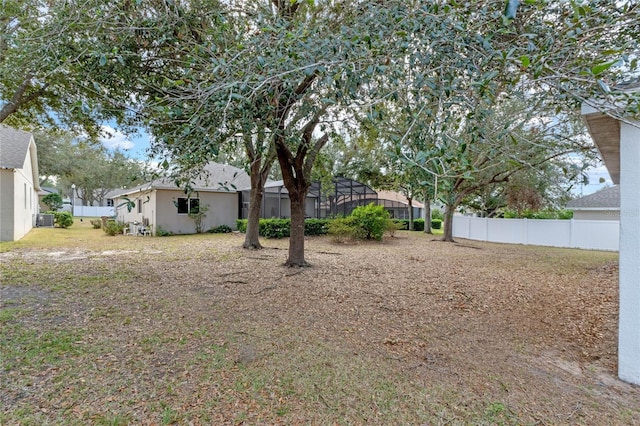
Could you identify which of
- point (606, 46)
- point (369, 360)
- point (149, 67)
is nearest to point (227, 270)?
point (149, 67)

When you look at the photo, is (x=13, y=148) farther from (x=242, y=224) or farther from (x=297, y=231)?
(x=297, y=231)

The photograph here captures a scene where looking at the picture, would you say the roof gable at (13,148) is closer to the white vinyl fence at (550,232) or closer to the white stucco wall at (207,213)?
the white stucco wall at (207,213)

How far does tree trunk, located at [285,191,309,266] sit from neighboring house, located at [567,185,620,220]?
15397 millimetres

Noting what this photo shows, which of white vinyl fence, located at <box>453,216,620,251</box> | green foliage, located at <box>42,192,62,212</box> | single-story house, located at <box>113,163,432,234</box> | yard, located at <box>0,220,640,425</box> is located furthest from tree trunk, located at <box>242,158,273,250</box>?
green foliage, located at <box>42,192,62,212</box>

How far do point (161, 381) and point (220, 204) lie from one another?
15.0 meters

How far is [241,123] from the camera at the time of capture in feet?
11.3

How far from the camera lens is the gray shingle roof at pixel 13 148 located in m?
10.9

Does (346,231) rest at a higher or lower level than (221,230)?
higher

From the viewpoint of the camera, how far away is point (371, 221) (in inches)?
540

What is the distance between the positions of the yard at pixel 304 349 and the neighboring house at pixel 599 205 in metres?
11.1

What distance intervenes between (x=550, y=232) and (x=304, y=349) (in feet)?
48.9

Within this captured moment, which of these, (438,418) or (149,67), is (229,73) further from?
(438,418)

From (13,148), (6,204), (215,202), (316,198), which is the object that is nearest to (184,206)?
(215,202)

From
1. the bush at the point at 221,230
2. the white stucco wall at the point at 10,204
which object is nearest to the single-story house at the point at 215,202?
the bush at the point at 221,230
